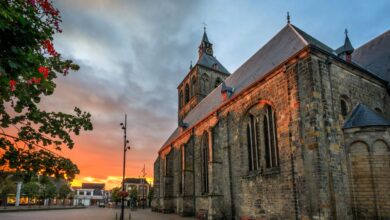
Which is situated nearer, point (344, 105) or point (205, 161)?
point (344, 105)

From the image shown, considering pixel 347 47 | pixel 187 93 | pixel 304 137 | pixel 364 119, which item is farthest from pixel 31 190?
pixel 364 119

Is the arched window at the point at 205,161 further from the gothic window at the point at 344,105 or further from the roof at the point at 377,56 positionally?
the roof at the point at 377,56

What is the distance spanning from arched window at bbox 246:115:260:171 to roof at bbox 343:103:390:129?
5.00m

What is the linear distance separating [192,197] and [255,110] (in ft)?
35.5

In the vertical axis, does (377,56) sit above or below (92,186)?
above

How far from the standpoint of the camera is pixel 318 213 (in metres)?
11.3

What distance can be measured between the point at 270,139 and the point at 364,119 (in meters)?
4.60

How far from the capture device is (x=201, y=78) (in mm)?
36625

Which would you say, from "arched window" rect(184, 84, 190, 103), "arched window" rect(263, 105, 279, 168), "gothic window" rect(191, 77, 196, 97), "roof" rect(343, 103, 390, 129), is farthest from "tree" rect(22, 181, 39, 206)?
"roof" rect(343, 103, 390, 129)

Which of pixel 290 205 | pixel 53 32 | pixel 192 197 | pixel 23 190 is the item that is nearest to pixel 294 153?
pixel 290 205

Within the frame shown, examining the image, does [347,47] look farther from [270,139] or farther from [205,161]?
[205,161]

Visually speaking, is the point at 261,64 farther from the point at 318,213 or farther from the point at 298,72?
the point at 318,213

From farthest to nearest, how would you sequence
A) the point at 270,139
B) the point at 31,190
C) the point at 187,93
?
the point at 31,190
the point at 187,93
the point at 270,139

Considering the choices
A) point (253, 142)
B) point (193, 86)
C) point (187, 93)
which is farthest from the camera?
point (187, 93)
